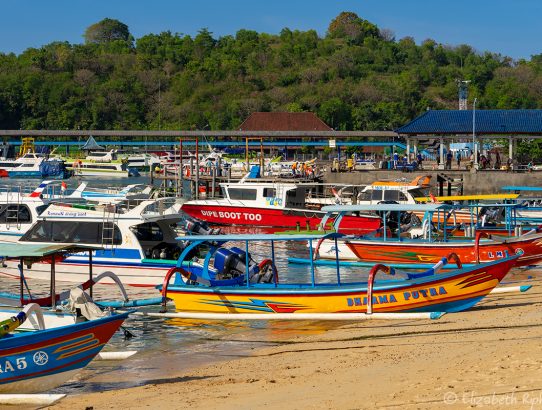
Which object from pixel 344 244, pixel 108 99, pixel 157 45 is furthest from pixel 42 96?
pixel 344 244

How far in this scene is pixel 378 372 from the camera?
15.0m

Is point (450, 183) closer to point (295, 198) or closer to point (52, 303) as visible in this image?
point (295, 198)

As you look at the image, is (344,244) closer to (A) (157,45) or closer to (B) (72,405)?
(B) (72,405)

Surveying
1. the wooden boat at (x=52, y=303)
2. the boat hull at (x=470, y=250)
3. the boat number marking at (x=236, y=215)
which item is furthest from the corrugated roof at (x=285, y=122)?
the wooden boat at (x=52, y=303)

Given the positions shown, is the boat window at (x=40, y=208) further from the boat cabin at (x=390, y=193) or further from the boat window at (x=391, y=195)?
the boat window at (x=391, y=195)

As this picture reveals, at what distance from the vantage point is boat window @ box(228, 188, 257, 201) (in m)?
46.3

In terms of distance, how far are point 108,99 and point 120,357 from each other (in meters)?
134

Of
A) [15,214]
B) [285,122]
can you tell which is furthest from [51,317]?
[285,122]

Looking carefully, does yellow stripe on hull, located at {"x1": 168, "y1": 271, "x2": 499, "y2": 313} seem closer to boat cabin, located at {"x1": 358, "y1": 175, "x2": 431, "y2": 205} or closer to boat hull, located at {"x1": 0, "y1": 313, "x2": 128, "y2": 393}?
boat hull, located at {"x1": 0, "y1": 313, "x2": 128, "y2": 393}

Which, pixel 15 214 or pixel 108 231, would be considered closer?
pixel 108 231

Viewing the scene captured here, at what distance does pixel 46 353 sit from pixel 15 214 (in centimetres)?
1482

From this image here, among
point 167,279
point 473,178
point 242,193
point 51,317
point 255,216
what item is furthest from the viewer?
point 473,178

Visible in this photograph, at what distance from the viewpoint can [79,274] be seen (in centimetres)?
2623

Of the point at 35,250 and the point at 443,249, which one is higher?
the point at 35,250
